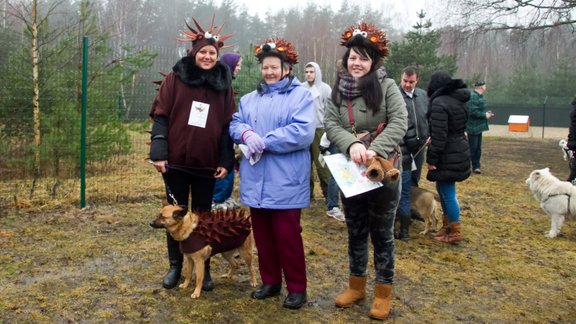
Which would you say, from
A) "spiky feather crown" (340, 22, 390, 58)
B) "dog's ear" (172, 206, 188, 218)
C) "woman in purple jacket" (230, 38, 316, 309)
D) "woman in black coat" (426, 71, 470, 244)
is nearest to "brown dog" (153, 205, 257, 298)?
"dog's ear" (172, 206, 188, 218)

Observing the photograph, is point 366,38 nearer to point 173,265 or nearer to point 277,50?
point 277,50

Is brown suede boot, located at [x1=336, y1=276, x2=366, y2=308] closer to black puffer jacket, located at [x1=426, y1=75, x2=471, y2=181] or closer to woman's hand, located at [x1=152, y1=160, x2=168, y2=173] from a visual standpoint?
woman's hand, located at [x1=152, y1=160, x2=168, y2=173]

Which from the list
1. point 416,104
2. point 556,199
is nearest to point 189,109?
point 416,104

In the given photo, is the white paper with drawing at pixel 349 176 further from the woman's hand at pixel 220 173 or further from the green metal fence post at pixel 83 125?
the green metal fence post at pixel 83 125

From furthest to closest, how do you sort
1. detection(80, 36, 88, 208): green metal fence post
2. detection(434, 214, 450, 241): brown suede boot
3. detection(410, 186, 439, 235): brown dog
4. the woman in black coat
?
detection(80, 36, 88, 208): green metal fence post, detection(410, 186, 439, 235): brown dog, detection(434, 214, 450, 241): brown suede boot, the woman in black coat

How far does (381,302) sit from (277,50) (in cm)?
185

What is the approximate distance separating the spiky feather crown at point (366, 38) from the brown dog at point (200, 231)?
1.50 metres

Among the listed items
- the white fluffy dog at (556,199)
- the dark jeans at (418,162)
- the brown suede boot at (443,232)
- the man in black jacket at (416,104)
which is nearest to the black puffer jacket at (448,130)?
the man in black jacket at (416,104)

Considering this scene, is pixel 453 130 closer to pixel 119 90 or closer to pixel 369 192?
pixel 369 192

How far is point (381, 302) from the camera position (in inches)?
138

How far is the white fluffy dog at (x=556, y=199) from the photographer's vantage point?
A: 5777mm

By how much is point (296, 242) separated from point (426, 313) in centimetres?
107

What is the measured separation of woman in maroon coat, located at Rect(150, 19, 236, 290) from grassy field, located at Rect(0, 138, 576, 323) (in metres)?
0.93

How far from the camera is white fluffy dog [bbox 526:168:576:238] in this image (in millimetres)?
5777
